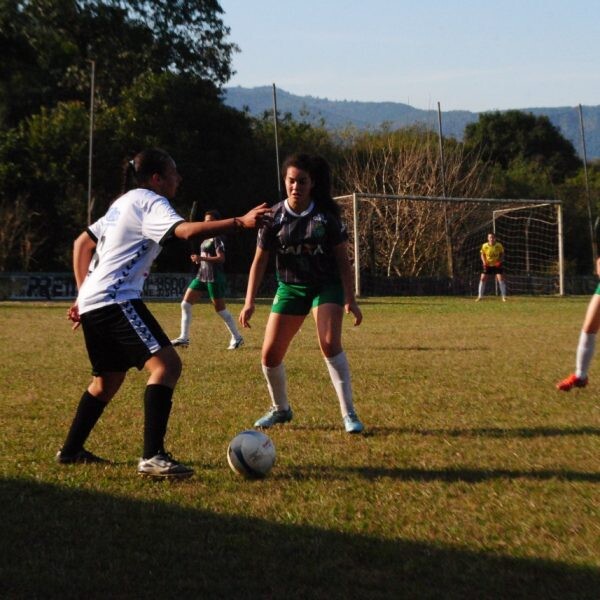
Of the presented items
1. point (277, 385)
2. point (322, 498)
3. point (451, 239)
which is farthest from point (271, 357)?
point (451, 239)

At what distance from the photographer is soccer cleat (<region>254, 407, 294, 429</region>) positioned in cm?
723

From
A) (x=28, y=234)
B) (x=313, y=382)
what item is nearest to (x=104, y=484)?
(x=313, y=382)

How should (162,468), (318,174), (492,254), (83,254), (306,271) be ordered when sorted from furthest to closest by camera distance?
1. (492,254)
2. (306,271)
3. (318,174)
4. (83,254)
5. (162,468)

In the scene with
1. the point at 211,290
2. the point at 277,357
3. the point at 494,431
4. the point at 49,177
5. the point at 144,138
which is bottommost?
the point at 494,431

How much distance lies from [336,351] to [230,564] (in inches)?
128

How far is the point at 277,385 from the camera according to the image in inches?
288

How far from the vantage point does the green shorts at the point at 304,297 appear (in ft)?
23.2

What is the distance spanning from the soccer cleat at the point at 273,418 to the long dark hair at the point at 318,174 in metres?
1.47

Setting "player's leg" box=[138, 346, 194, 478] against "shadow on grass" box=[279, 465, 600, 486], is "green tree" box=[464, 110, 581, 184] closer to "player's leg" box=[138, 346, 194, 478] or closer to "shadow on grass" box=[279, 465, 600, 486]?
"shadow on grass" box=[279, 465, 600, 486]

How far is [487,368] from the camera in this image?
1116 centimetres

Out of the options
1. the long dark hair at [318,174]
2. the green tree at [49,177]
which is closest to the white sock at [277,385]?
the long dark hair at [318,174]

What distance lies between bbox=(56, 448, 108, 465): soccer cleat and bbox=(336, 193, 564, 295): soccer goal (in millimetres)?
33146

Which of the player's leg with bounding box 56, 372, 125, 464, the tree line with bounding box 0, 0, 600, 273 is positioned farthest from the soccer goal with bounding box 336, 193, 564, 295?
the player's leg with bounding box 56, 372, 125, 464

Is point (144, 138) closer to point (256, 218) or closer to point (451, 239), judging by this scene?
point (451, 239)
